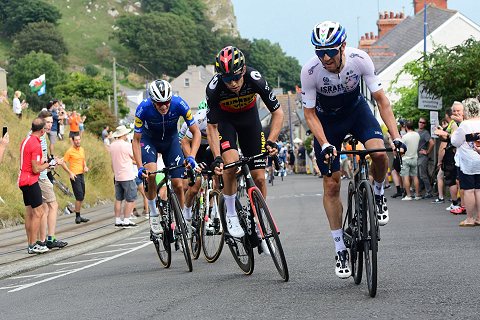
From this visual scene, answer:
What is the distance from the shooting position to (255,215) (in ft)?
33.4

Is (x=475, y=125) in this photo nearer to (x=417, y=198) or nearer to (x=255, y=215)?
(x=255, y=215)

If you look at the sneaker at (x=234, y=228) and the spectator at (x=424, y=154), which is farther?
the spectator at (x=424, y=154)

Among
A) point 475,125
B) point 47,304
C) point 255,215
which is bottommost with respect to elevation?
point 47,304

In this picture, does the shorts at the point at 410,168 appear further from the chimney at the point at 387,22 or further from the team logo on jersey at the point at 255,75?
the chimney at the point at 387,22

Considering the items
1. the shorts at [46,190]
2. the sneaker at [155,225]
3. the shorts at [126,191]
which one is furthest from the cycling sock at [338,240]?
the shorts at [126,191]

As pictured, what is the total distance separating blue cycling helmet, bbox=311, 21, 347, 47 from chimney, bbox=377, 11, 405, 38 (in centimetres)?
7978

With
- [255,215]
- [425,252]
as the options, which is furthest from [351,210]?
[425,252]

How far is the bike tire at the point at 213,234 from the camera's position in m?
12.1

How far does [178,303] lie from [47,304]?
159 cm

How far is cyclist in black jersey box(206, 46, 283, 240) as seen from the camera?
1056 cm

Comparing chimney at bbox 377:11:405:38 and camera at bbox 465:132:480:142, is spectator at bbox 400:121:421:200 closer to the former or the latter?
camera at bbox 465:132:480:142

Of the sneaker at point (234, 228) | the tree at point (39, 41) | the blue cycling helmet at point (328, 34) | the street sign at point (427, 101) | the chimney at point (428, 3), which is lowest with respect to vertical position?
the sneaker at point (234, 228)

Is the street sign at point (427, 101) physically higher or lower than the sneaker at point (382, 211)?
higher

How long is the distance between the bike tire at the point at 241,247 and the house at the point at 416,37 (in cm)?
6031
